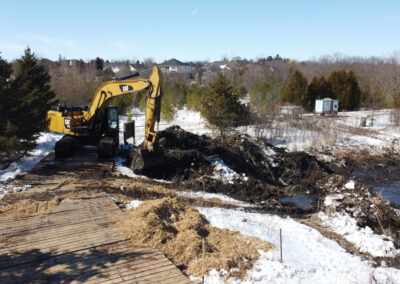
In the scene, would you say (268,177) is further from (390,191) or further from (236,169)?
(390,191)

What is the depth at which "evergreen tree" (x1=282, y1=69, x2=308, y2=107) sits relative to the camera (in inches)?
1379

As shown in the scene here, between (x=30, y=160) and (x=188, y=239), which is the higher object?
(x=30, y=160)

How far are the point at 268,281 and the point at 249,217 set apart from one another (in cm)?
314

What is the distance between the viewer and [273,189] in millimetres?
12008

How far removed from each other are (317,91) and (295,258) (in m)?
33.4

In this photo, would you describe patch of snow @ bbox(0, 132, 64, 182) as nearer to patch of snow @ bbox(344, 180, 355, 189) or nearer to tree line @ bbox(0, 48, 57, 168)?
tree line @ bbox(0, 48, 57, 168)

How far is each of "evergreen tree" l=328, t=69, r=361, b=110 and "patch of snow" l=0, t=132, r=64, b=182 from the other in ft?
101

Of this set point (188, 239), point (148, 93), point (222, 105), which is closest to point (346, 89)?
point (222, 105)

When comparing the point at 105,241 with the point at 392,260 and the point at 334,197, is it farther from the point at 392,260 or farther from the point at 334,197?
the point at 334,197

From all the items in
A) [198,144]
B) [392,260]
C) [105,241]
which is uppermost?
[198,144]

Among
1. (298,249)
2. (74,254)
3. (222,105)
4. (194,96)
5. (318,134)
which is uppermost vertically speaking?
(194,96)

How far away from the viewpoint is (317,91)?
3681 cm

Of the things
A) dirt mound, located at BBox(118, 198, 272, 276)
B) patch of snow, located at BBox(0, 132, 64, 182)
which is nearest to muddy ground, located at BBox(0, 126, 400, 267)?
patch of snow, located at BBox(0, 132, 64, 182)

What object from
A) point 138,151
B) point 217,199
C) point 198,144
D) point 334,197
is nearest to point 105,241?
point 217,199
